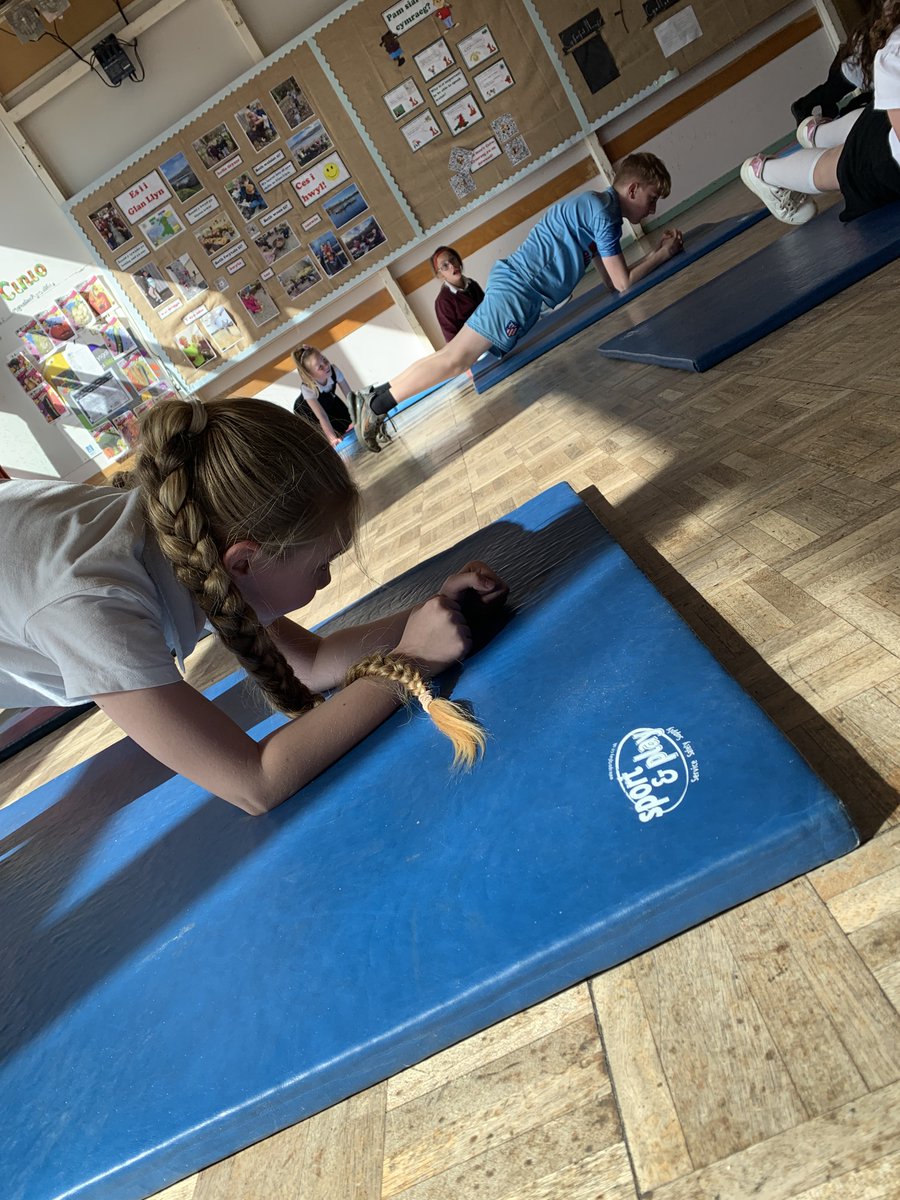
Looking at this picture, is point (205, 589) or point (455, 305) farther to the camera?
point (455, 305)

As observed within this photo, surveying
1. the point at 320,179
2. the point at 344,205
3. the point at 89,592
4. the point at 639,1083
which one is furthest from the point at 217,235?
the point at 639,1083

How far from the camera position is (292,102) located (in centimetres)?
707

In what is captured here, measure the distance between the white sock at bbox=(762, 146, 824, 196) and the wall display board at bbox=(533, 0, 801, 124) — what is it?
3.93m

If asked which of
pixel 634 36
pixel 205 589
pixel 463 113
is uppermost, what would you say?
pixel 463 113

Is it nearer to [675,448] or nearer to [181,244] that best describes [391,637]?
[675,448]

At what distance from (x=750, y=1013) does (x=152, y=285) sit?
25.4 ft

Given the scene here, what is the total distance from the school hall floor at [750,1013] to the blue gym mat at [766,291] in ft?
2.48

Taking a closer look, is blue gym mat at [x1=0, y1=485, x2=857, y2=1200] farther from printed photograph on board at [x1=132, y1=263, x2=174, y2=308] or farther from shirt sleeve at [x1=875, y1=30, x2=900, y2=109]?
printed photograph on board at [x1=132, y1=263, x2=174, y2=308]

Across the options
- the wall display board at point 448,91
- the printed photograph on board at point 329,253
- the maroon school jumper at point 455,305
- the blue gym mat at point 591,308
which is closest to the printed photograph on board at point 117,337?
the printed photograph on board at point 329,253

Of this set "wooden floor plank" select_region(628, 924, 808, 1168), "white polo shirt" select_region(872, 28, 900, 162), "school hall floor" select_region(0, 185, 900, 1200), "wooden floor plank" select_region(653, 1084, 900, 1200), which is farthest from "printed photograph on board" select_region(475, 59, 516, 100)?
"wooden floor plank" select_region(653, 1084, 900, 1200)

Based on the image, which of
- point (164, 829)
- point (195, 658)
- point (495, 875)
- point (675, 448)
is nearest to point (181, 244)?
point (195, 658)

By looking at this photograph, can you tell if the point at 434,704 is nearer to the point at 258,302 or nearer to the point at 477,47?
the point at 258,302

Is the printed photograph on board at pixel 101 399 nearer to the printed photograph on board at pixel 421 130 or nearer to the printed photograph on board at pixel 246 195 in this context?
the printed photograph on board at pixel 246 195

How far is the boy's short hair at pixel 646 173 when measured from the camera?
4.88 m
